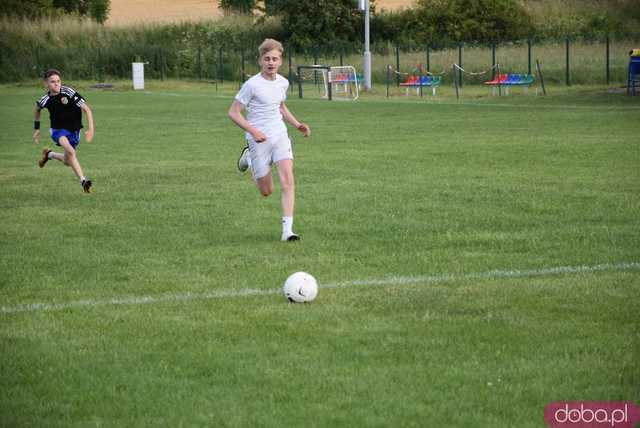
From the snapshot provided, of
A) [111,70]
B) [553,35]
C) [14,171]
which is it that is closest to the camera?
[14,171]

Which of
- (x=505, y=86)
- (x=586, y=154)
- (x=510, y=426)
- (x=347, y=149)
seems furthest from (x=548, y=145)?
(x=505, y=86)

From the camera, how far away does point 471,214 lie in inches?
506

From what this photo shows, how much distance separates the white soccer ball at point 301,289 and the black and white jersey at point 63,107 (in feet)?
29.5

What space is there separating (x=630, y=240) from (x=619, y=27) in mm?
67596

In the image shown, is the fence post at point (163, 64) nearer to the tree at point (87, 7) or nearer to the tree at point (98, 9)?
the tree at point (87, 7)

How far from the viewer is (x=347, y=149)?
22.0m

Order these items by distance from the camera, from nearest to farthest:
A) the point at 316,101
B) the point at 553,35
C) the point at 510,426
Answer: the point at 510,426 → the point at 316,101 → the point at 553,35

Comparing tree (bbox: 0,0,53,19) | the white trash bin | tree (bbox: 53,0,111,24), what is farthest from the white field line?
tree (bbox: 53,0,111,24)

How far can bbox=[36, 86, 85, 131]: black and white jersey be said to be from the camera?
54.3ft

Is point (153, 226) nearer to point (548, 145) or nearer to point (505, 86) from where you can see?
point (548, 145)

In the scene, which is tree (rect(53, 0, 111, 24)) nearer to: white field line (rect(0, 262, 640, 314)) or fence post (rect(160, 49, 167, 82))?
fence post (rect(160, 49, 167, 82))

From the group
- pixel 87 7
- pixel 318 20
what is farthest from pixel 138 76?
pixel 87 7

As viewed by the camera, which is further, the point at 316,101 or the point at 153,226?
the point at 316,101

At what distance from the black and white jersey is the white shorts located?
5292mm
